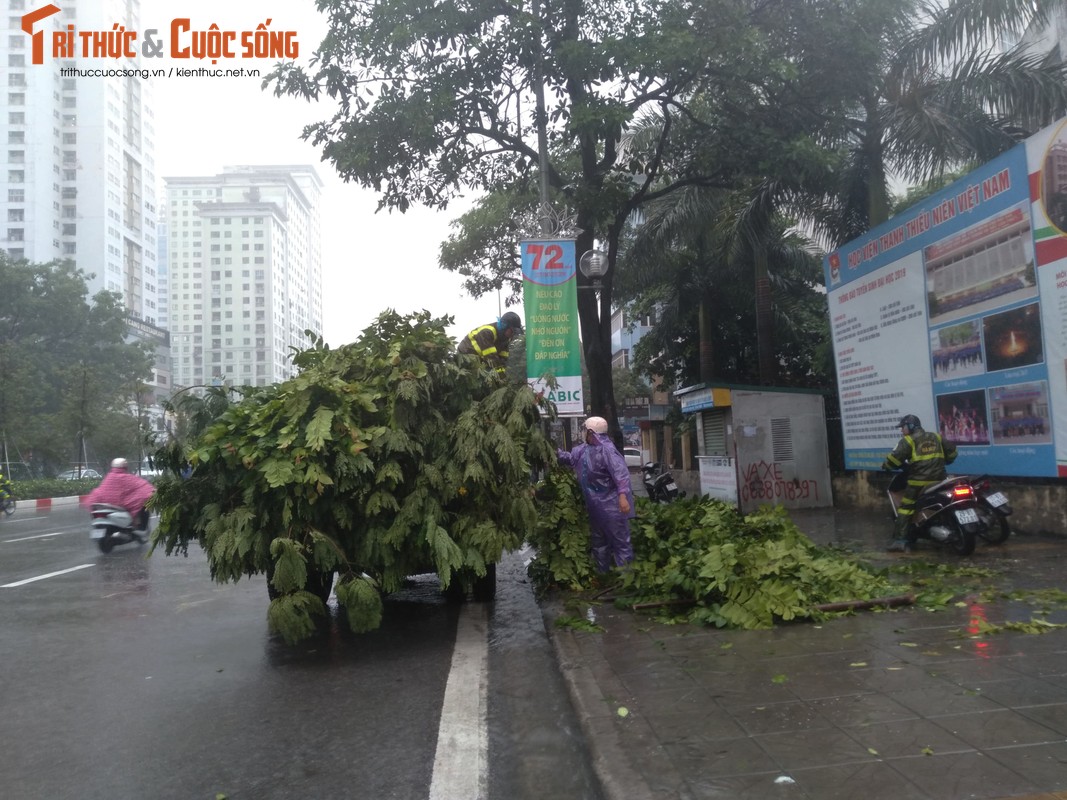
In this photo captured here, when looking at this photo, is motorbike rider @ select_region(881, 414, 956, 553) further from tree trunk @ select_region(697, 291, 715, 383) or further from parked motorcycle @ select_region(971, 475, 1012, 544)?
tree trunk @ select_region(697, 291, 715, 383)

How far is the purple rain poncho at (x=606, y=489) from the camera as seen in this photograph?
26.8 feet

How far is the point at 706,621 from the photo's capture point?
663cm

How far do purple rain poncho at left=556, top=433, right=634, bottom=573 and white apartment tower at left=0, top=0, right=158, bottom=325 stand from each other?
77.3 meters

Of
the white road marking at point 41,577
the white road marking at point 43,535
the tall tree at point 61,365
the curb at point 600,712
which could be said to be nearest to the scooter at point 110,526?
the white road marking at point 41,577

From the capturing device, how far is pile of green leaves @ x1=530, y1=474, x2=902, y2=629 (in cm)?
665

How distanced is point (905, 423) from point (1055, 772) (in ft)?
23.1

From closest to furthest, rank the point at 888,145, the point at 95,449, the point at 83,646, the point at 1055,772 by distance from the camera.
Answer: the point at 1055,772 < the point at 83,646 < the point at 888,145 < the point at 95,449

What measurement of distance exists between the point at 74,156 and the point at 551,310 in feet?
304

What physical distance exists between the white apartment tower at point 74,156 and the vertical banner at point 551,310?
2907 inches

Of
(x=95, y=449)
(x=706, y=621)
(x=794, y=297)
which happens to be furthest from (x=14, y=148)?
(x=706, y=621)

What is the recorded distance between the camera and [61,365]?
51.2 m

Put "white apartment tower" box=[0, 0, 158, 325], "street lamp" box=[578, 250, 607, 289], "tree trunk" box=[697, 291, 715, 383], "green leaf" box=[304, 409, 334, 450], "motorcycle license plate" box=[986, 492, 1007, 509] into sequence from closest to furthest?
1. "green leaf" box=[304, 409, 334, 450]
2. "motorcycle license plate" box=[986, 492, 1007, 509]
3. "street lamp" box=[578, 250, 607, 289]
4. "tree trunk" box=[697, 291, 715, 383]
5. "white apartment tower" box=[0, 0, 158, 325]

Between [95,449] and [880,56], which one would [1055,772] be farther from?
[95,449]

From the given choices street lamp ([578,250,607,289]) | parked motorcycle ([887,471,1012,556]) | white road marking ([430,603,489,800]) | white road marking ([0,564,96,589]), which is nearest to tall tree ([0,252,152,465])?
white road marking ([0,564,96,589])
